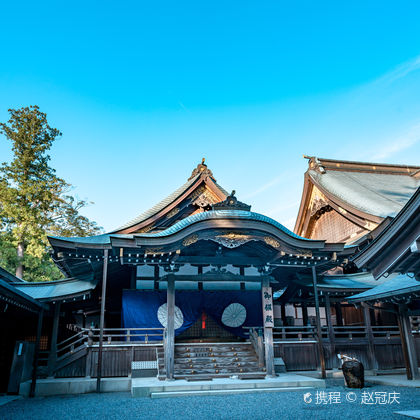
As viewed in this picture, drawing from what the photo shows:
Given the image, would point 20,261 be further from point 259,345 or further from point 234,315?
point 259,345

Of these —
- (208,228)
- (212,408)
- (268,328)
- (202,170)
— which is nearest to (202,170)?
(202,170)

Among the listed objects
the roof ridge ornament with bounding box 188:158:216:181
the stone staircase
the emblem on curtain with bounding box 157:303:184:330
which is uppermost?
the roof ridge ornament with bounding box 188:158:216:181

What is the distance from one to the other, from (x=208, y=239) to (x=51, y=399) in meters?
6.18

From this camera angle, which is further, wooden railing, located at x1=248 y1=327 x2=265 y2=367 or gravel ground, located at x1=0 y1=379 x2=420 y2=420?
wooden railing, located at x1=248 y1=327 x2=265 y2=367

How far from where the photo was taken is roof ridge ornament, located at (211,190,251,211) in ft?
37.9

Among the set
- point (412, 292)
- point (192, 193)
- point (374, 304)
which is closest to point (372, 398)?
point (412, 292)

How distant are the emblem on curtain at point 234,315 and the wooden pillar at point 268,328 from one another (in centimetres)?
271

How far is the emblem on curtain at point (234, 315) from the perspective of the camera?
47.6ft

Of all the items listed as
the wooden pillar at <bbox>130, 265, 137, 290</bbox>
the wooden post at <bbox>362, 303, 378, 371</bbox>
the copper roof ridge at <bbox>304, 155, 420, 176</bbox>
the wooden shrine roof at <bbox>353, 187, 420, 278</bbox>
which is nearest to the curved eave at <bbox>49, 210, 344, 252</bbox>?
the wooden pillar at <bbox>130, 265, 137, 290</bbox>

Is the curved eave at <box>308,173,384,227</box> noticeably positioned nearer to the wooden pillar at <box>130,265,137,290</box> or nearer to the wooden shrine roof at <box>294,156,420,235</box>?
the wooden shrine roof at <box>294,156,420,235</box>

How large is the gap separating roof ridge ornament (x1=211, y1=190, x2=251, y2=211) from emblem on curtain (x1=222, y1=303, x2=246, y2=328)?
4.87 metres

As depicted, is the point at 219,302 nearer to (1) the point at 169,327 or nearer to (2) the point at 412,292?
(1) the point at 169,327

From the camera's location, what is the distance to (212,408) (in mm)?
7562

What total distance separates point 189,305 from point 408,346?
25.0ft
